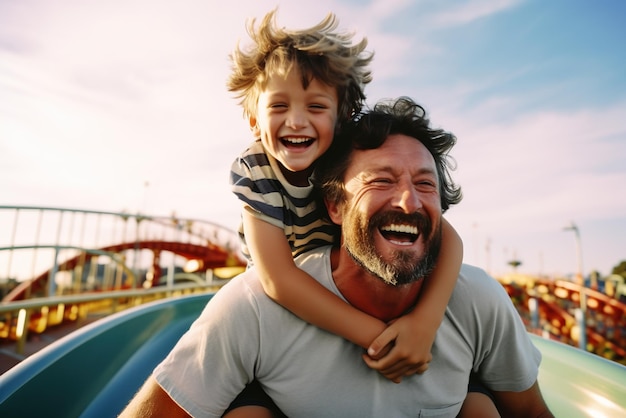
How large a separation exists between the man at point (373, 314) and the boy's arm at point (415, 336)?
6cm

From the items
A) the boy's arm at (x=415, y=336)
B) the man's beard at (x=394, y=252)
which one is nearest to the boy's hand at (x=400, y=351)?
the boy's arm at (x=415, y=336)

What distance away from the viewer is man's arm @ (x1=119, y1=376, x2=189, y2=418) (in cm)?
117

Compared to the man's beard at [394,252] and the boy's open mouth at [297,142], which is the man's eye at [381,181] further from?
Result: the boy's open mouth at [297,142]

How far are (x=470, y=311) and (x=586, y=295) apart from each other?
900cm

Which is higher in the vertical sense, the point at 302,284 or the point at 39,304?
the point at 302,284

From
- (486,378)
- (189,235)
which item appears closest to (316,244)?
(486,378)

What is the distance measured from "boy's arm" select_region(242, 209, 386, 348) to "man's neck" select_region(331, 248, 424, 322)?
0.10m

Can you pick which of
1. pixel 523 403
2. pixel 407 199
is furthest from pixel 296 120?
pixel 523 403

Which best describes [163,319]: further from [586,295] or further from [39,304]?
[586,295]

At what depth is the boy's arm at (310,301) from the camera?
4.02 feet

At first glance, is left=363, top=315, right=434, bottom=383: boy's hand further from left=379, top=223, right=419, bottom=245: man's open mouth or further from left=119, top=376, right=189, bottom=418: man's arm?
left=119, top=376, right=189, bottom=418: man's arm

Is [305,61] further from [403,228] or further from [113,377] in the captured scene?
[113,377]

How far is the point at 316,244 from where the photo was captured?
5.63 ft

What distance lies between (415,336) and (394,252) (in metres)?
0.26
